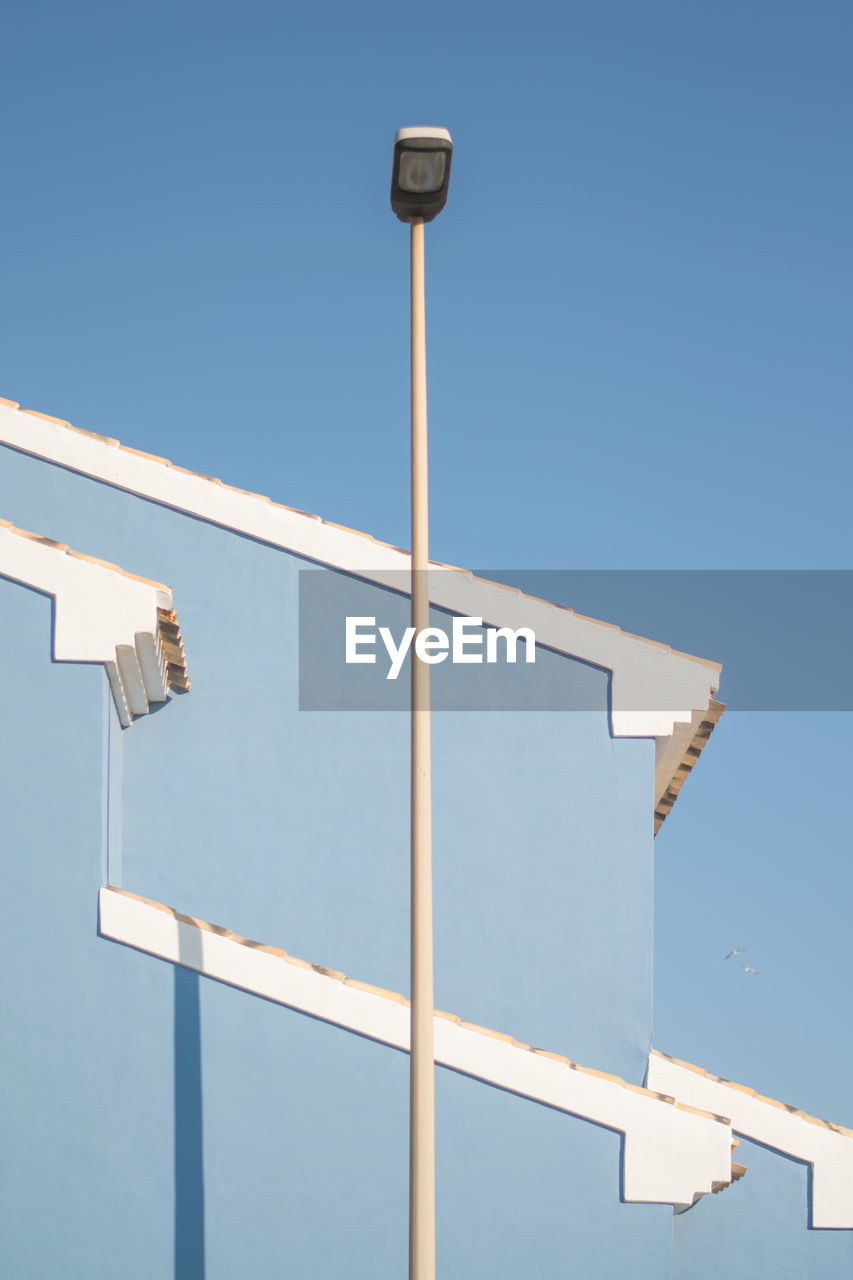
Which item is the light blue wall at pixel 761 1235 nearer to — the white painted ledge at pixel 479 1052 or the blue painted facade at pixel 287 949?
the blue painted facade at pixel 287 949

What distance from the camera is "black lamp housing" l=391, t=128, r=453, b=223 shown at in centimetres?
629

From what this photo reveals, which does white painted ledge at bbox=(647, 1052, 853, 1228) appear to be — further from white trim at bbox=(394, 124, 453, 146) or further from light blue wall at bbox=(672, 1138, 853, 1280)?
white trim at bbox=(394, 124, 453, 146)

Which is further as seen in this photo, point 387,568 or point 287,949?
point 387,568

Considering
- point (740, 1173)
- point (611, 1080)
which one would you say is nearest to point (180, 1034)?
point (611, 1080)

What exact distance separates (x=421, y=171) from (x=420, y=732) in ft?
9.21

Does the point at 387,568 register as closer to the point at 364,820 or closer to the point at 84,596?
the point at 364,820

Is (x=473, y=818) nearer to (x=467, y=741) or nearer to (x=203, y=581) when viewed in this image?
(x=467, y=741)

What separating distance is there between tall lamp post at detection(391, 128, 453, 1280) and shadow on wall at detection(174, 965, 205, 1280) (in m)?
2.18

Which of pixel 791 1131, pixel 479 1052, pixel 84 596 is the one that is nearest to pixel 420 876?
pixel 479 1052

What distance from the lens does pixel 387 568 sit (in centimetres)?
1116

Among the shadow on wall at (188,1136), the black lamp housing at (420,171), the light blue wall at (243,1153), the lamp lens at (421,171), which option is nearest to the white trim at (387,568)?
the light blue wall at (243,1153)

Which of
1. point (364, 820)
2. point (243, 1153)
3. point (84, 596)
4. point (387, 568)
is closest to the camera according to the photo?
point (243, 1153)

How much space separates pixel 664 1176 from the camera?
7742 millimetres

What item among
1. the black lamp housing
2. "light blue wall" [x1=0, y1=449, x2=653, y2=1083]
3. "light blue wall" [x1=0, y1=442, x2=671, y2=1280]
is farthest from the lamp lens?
"light blue wall" [x1=0, y1=449, x2=653, y2=1083]
